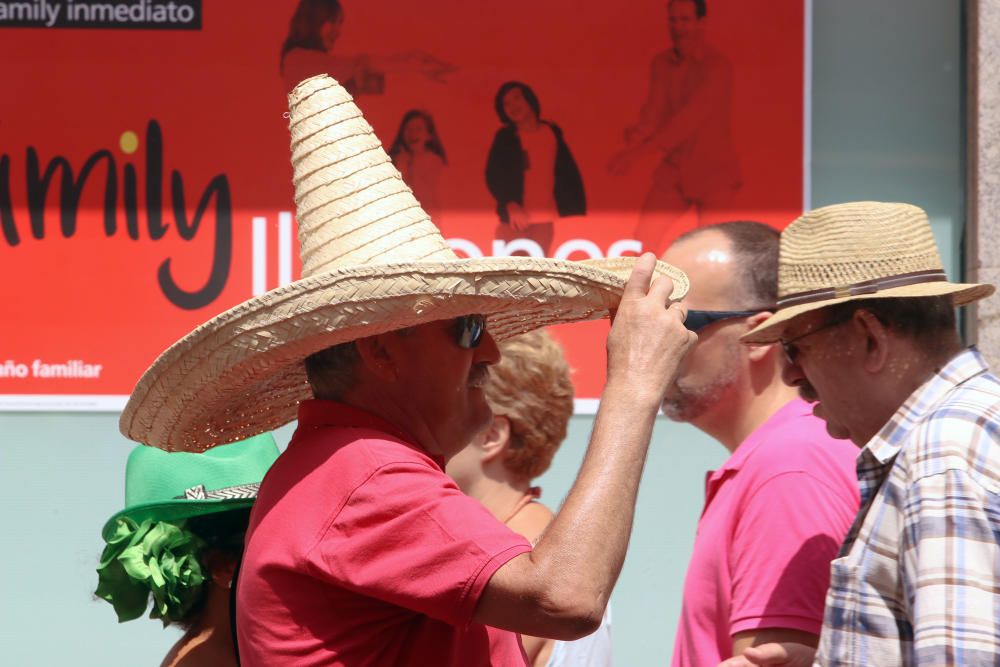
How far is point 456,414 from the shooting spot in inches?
81.0

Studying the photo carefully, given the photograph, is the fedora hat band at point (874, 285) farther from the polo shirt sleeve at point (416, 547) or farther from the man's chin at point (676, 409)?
the polo shirt sleeve at point (416, 547)

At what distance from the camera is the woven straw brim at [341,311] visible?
187 centimetres

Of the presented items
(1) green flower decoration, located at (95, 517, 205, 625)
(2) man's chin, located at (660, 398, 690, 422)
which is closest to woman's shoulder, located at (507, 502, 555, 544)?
(2) man's chin, located at (660, 398, 690, 422)

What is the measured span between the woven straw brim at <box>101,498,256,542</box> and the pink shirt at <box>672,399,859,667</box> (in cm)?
100

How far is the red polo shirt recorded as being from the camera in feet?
5.63

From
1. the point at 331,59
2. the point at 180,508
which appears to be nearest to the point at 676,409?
the point at 180,508

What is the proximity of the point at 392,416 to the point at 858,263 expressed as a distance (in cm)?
105

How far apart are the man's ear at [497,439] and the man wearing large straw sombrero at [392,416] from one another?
1.25 metres

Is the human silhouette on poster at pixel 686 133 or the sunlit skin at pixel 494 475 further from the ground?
the human silhouette on poster at pixel 686 133

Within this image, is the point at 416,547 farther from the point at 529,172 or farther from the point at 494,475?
the point at 529,172

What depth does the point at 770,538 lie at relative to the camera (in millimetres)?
2596

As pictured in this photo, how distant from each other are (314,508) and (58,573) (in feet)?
10.8

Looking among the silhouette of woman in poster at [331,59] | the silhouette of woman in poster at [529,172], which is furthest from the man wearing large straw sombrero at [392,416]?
the silhouette of woman in poster at [331,59]

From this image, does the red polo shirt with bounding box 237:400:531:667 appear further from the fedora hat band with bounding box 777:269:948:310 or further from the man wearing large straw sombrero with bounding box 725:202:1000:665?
the fedora hat band with bounding box 777:269:948:310
